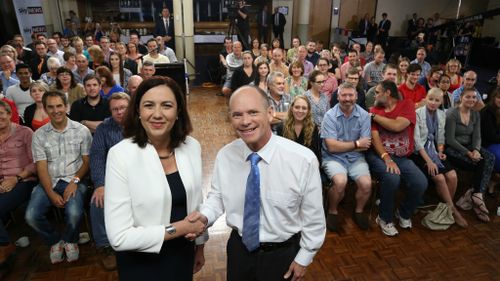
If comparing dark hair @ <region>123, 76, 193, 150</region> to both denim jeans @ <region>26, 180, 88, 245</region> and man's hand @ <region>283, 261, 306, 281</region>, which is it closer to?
man's hand @ <region>283, 261, 306, 281</region>

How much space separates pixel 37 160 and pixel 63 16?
10606 millimetres

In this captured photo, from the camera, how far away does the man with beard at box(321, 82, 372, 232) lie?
313 cm

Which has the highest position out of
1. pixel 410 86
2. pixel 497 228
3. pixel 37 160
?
pixel 410 86

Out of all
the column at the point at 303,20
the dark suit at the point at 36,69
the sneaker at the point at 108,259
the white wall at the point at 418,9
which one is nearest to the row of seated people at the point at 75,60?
the dark suit at the point at 36,69

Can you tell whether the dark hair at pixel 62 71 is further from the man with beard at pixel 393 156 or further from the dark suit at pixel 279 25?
the dark suit at pixel 279 25

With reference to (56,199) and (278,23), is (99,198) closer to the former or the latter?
(56,199)

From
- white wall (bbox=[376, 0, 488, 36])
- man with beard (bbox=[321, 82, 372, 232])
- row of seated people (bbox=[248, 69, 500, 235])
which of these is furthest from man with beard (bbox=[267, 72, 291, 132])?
white wall (bbox=[376, 0, 488, 36])

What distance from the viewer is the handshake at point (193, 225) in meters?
1.45

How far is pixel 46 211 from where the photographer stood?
274cm

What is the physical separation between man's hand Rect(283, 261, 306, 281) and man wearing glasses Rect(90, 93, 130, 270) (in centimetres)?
166

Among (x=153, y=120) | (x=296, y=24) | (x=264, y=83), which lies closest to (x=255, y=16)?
(x=296, y=24)

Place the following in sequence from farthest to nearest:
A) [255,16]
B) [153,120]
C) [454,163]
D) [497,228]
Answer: [255,16]
[454,163]
[497,228]
[153,120]

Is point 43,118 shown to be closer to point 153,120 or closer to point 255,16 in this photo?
point 153,120

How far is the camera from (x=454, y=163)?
143 inches
